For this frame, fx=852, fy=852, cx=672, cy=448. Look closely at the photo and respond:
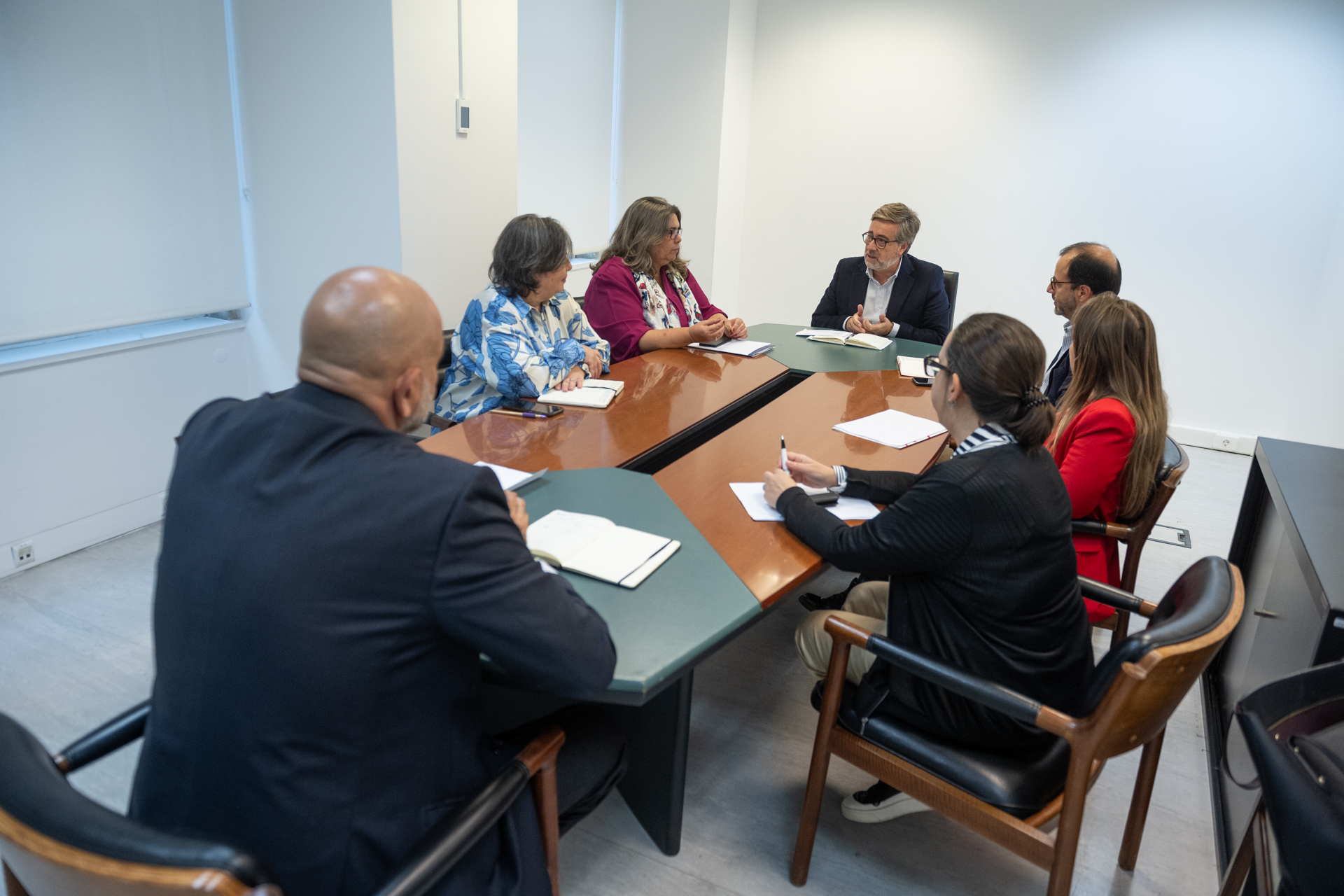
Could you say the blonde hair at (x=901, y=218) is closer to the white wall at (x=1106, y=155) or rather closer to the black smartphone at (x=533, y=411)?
the white wall at (x=1106, y=155)

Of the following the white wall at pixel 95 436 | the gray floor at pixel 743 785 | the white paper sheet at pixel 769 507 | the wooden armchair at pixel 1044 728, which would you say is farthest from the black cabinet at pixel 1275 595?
the white wall at pixel 95 436

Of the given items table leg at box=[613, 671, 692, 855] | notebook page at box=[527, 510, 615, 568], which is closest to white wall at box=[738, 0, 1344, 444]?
table leg at box=[613, 671, 692, 855]

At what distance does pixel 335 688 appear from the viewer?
1.04m

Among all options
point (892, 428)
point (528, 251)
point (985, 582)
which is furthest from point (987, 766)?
point (528, 251)

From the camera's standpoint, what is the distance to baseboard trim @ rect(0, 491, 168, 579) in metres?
3.00

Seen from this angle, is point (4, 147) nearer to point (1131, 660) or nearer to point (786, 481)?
point (786, 481)

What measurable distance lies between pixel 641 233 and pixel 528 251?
2.98ft

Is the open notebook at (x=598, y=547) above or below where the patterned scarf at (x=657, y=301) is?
below

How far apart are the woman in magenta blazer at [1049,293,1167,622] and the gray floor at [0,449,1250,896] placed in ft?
1.95

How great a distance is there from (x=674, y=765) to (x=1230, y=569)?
3.78 ft

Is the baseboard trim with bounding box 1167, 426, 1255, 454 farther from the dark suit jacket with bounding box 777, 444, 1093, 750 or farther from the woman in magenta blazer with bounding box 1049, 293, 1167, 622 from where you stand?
the dark suit jacket with bounding box 777, 444, 1093, 750

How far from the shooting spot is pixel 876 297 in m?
4.35

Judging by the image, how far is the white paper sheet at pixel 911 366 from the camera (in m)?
3.46

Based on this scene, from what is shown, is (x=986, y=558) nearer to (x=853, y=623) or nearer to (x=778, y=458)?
(x=853, y=623)
